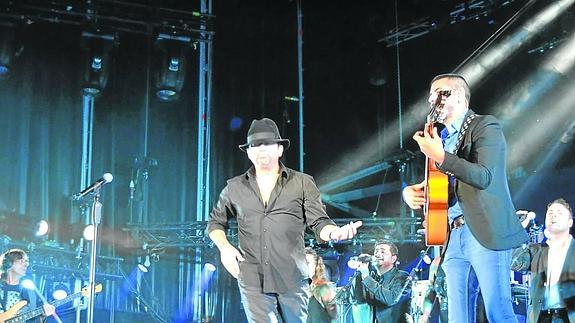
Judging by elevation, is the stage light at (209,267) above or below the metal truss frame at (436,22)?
below

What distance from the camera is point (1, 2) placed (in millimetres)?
9891

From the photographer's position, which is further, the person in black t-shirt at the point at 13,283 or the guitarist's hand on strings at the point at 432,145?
the person in black t-shirt at the point at 13,283

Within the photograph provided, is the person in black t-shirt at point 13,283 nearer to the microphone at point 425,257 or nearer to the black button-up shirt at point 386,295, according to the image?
the black button-up shirt at point 386,295

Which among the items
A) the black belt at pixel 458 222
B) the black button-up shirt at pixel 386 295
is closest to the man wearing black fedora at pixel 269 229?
the black belt at pixel 458 222

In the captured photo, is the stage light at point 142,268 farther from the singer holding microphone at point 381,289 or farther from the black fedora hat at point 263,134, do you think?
the black fedora hat at point 263,134

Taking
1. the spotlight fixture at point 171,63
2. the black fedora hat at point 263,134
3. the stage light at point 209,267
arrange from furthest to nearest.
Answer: the stage light at point 209,267
the spotlight fixture at point 171,63
the black fedora hat at point 263,134

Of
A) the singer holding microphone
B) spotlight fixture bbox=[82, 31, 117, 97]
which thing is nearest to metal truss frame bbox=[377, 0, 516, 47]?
the singer holding microphone

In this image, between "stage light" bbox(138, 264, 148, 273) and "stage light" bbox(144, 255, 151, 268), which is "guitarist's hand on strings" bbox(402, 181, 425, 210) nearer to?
"stage light" bbox(138, 264, 148, 273)

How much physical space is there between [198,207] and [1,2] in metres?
4.38

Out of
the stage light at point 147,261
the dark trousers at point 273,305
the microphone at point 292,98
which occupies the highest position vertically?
the microphone at point 292,98

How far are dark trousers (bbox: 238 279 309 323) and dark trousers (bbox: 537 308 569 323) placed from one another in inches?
117

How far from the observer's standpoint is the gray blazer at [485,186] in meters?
3.73

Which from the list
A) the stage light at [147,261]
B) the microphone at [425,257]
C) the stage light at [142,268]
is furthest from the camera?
the stage light at [147,261]

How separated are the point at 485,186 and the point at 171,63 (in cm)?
793
